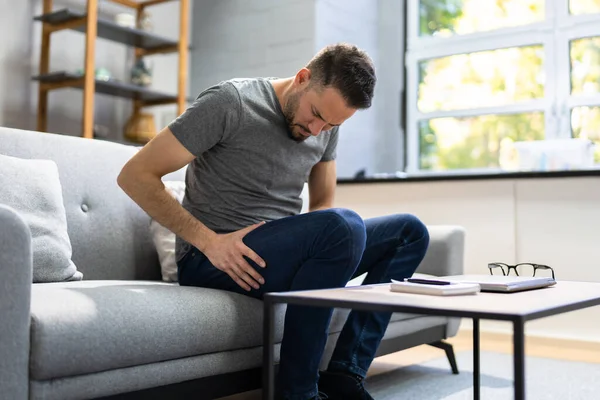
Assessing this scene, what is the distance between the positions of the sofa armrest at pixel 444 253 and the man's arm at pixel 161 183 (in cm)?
103

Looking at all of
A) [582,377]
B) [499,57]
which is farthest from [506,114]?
[582,377]

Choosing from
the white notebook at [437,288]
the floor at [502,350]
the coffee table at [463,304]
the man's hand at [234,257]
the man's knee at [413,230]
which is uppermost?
the man's knee at [413,230]

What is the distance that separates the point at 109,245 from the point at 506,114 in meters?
2.65

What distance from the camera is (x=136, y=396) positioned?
4.38ft

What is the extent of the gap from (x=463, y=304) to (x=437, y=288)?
141 millimetres

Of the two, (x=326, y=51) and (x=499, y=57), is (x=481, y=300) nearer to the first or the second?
(x=326, y=51)

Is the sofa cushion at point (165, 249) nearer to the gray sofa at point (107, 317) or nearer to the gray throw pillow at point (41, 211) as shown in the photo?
the gray sofa at point (107, 317)

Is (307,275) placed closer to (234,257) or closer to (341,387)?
(234,257)

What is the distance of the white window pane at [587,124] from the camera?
3.63 meters

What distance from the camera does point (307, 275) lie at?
1515 mm

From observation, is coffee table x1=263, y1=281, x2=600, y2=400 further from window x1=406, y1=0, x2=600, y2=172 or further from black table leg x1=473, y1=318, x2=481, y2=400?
window x1=406, y1=0, x2=600, y2=172

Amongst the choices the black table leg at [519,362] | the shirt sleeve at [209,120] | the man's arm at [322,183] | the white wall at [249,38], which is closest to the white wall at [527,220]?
the white wall at [249,38]

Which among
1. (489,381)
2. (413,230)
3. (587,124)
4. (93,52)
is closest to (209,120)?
(413,230)

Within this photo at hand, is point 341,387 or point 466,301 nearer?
point 466,301
